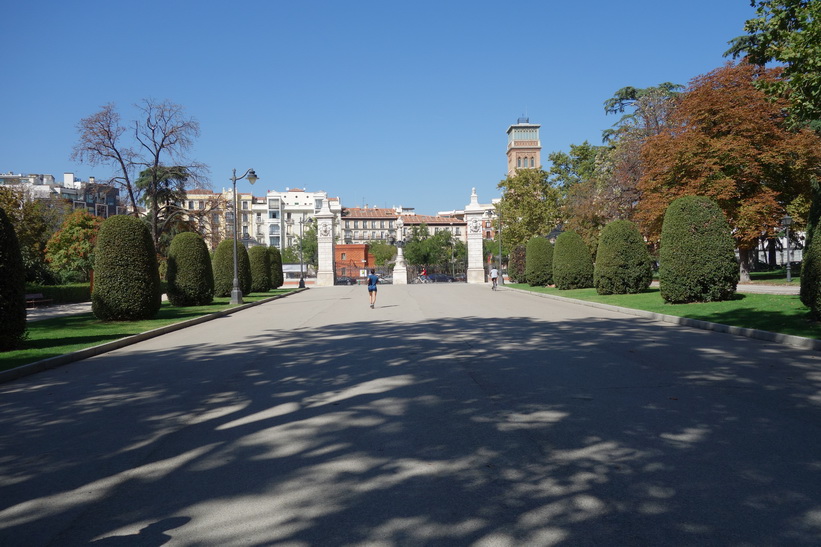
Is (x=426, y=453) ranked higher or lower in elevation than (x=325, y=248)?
lower

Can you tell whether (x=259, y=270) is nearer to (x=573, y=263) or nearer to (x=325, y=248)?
(x=325, y=248)

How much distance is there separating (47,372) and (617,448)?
9.30 m

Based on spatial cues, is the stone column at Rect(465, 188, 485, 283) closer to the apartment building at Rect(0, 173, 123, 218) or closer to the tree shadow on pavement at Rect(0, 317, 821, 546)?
the tree shadow on pavement at Rect(0, 317, 821, 546)

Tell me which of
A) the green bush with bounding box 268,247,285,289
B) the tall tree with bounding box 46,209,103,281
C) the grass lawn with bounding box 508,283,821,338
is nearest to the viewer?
the grass lawn with bounding box 508,283,821,338

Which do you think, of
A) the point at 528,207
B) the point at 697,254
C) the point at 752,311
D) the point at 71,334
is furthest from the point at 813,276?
the point at 528,207

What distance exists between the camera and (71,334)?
15.7m

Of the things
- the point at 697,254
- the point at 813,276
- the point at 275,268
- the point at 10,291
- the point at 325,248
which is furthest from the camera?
the point at 325,248

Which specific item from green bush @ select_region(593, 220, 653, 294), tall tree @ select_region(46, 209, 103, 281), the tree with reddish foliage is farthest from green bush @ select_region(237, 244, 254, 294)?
the tree with reddish foliage

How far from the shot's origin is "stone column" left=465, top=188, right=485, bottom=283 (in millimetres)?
57031

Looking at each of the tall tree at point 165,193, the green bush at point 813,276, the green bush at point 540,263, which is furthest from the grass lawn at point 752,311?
the tall tree at point 165,193

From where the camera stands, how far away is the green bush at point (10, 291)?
40.4 ft

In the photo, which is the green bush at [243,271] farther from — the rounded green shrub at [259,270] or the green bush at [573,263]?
the green bush at [573,263]

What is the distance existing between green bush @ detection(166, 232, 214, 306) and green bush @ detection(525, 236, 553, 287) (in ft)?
71.6

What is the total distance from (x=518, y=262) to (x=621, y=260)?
23362mm
